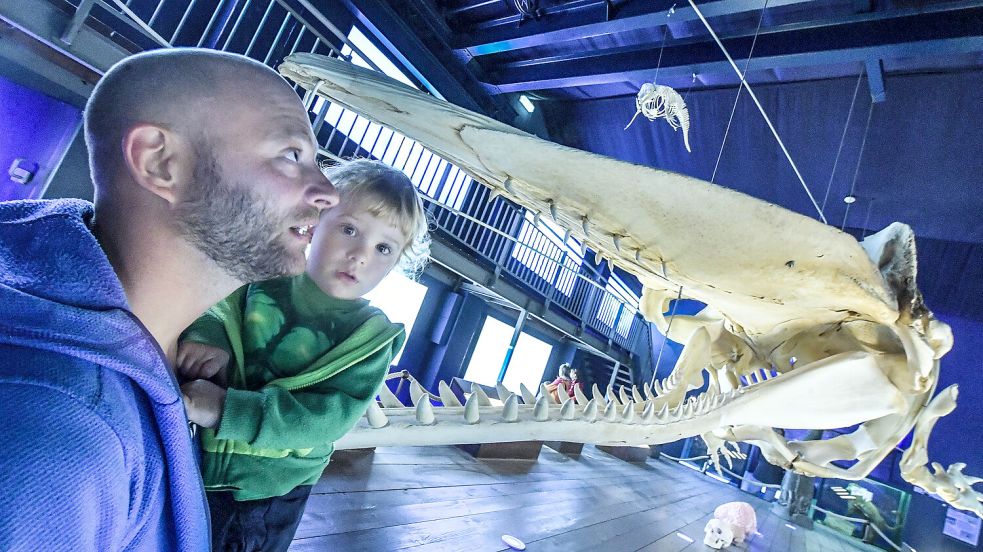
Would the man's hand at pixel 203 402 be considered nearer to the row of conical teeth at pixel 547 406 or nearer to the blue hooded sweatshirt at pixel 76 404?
the blue hooded sweatshirt at pixel 76 404

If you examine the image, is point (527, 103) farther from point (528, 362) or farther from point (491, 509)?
point (491, 509)

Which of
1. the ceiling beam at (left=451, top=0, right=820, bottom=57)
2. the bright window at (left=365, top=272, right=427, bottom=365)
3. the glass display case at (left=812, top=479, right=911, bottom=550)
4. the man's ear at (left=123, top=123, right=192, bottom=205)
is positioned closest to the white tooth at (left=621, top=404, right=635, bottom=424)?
the man's ear at (left=123, top=123, right=192, bottom=205)

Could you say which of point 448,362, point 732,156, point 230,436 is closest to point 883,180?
point 732,156

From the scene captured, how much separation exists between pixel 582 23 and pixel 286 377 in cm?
572

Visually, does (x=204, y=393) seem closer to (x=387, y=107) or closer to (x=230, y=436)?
(x=230, y=436)

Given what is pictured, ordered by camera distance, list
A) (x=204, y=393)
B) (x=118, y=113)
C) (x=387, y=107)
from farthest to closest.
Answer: (x=387, y=107), (x=204, y=393), (x=118, y=113)

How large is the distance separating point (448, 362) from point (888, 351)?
6546mm

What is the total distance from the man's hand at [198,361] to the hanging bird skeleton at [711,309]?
33 cm

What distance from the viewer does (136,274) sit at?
59 centimetres

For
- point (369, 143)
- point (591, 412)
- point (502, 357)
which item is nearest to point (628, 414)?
point (591, 412)

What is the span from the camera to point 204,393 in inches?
31.1

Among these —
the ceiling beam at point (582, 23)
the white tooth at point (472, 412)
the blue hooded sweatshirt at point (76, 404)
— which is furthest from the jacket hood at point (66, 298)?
the ceiling beam at point (582, 23)

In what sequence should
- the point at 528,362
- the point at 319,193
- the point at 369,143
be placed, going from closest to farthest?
the point at 319,193 → the point at 369,143 → the point at 528,362

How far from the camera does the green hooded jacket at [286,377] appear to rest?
2.81ft
